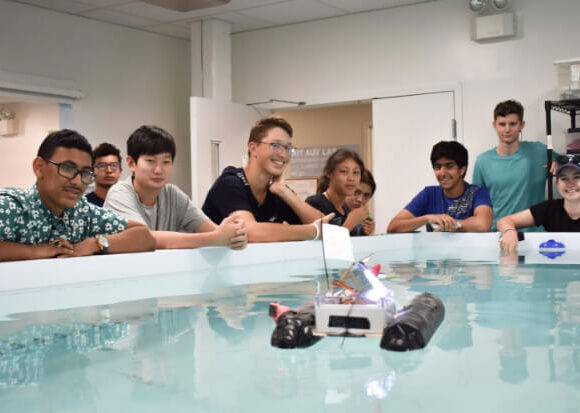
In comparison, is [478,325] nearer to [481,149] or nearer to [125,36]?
[481,149]

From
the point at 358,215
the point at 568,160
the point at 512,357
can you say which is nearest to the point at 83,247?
the point at 512,357

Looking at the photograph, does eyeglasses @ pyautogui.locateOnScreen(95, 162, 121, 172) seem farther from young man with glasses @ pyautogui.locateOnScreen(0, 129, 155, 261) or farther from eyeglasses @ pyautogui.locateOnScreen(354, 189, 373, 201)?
young man with glasses @ pyautogui.locateOnScreen(0, 129, 155, 261)

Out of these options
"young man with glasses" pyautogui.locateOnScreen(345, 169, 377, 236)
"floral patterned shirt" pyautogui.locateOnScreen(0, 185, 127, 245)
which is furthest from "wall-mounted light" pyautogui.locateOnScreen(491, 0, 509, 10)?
"floral patterned shirt" pyautogui.locateOnScreen(0, 185, 127, 245)

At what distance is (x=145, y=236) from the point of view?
8.05ft

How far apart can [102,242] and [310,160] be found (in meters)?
6.11

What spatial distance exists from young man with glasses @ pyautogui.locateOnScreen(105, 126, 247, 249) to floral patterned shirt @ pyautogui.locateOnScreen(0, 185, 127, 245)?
0.81 feet

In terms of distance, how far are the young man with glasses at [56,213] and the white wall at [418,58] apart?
4039 mm

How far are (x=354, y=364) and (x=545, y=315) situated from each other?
666 millimetres

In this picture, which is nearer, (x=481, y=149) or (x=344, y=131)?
(x=481, y=149)

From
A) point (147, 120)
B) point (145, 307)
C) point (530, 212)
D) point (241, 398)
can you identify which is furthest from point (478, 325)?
point (147, 120)

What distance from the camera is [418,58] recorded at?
19.7ft

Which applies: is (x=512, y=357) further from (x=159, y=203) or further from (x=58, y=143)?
(x=159, y=203)

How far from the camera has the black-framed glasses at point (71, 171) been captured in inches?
86.3

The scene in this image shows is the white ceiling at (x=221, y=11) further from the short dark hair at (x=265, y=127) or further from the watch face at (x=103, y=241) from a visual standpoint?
the watch face at (x=103, y=241)
